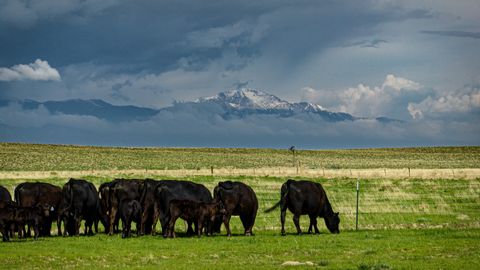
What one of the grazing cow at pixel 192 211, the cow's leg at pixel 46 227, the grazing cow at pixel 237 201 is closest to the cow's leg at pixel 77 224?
the cow's leg at pixel 46 227

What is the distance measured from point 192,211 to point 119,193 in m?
3.70

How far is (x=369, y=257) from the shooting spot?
17812 millimetres

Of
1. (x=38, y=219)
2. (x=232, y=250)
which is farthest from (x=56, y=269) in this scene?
(x=38, y=219)

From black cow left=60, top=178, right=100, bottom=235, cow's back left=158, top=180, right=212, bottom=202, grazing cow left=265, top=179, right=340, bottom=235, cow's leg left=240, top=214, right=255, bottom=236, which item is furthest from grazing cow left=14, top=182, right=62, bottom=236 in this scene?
grazing cow left=265, top=179, right=340, bottom=235

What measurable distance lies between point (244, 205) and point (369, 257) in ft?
24.8

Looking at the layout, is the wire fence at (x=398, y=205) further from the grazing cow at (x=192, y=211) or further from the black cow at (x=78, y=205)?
the black cow at (x=78, y=205)

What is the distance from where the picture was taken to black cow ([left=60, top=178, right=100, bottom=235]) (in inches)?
963

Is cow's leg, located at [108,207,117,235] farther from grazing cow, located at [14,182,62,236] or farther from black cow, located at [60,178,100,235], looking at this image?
grazing cow, located at [14,182,62,236]

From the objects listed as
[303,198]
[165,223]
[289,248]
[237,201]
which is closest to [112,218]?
[165,223]

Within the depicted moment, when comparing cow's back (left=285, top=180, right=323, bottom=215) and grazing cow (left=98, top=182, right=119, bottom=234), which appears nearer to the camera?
cow's back (left=285, top=180, right=323, bottom=215)

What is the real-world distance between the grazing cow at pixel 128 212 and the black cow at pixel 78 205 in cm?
188

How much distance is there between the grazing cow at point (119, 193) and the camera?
2467 cm

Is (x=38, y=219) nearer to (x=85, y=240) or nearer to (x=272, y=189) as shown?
(x=85, y=240)

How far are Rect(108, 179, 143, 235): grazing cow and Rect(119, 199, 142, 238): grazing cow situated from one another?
1157 millimetres
